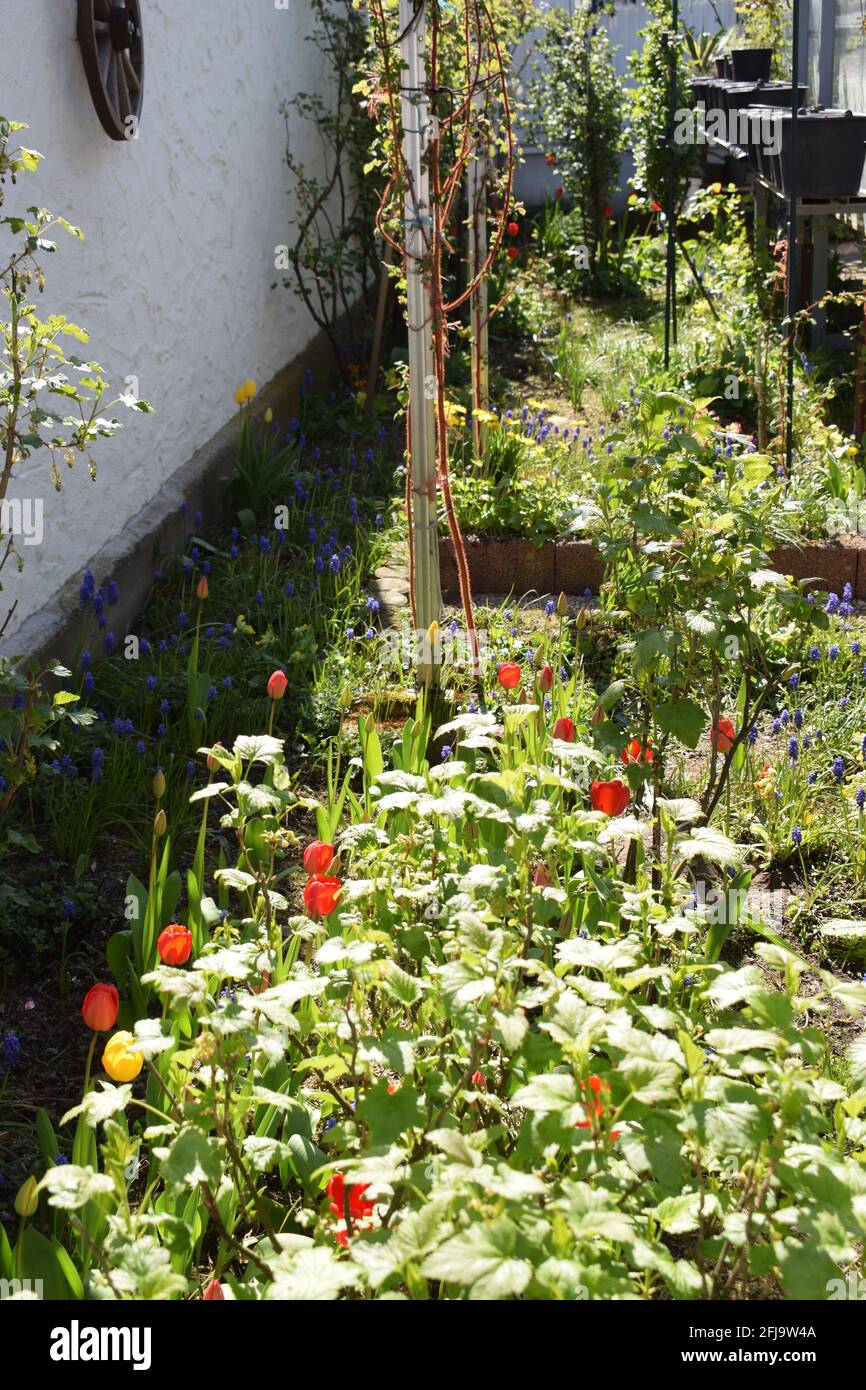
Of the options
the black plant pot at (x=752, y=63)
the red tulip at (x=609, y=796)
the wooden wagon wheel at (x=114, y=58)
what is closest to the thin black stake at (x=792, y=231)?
the wooden wagon wheel at (x=114, y=58)

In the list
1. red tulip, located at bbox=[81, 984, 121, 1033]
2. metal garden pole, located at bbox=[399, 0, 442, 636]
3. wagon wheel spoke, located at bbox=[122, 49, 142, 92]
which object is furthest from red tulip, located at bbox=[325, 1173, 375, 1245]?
wagon wheel spoke, located at bbox=[122, 49, 142, 92]

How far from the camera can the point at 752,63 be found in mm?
8547

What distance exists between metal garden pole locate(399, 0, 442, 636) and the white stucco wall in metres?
0.97

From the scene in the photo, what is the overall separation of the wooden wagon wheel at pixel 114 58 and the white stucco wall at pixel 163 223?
1.8 inches

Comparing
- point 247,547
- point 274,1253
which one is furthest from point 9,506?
point 274,1253

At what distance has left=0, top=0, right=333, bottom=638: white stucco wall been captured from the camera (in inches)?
148

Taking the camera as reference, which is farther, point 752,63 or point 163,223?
point 752,63

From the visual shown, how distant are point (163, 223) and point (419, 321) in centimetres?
161

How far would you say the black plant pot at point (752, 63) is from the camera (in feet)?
27.8

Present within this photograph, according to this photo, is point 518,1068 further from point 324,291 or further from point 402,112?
point 324,291

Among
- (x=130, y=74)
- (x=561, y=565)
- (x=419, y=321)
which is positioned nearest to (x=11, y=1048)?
(x=419, y=321)

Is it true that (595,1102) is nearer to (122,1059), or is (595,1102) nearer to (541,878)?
(122,1059)

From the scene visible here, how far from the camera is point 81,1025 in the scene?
103 inches

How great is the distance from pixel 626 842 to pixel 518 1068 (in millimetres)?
1160
